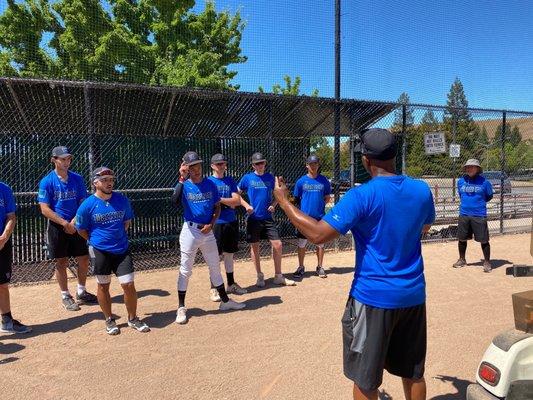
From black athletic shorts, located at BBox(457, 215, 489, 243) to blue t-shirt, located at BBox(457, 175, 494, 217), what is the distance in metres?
0.09

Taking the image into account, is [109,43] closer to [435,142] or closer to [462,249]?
[435,142]

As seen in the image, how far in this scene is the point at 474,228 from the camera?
7484 mm

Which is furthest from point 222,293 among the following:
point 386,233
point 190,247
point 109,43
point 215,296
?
point 109,43

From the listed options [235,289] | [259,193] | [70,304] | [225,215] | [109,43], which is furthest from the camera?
[109,43]

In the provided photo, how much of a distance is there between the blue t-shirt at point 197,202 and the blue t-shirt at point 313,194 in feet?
7.00

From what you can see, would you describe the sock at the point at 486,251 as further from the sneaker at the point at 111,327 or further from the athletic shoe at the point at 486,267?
the sneaker at the point at 111,327

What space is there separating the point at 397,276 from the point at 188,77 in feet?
47.8

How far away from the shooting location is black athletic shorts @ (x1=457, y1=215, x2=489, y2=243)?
739 centimetres

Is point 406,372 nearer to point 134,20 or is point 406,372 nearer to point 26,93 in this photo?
point 26,93

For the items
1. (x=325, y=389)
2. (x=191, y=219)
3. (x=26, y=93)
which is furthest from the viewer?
(x=26, y=93)

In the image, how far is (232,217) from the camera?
616cm

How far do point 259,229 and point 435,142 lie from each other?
212 inches

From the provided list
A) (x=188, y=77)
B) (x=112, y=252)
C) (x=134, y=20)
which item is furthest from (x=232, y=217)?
(x=134, y=20)

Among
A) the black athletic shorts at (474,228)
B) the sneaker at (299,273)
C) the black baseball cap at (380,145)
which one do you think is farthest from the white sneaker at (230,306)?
the black athletic shorts at (474,228)
